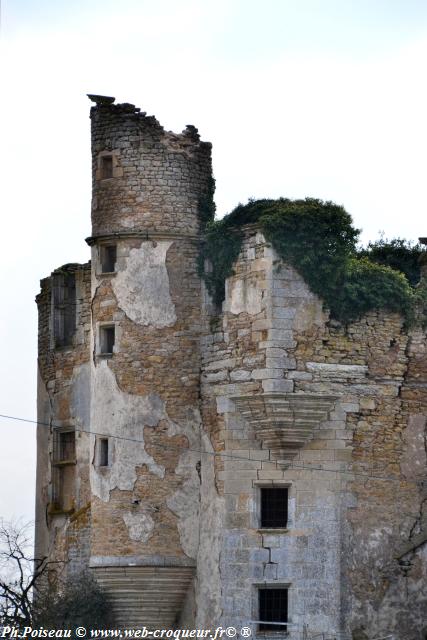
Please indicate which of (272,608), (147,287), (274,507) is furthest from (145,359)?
(272,608)

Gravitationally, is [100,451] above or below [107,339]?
below

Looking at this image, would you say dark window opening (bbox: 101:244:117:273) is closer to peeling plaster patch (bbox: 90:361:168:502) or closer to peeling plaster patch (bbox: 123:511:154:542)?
peeling plaster patch (bbox: 90:361:168:502)

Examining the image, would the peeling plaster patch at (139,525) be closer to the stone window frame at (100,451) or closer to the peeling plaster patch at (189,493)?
the peeling plaster patch at (189,493)

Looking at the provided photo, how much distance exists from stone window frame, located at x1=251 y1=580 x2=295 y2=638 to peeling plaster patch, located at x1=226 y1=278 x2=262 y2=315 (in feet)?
18.2

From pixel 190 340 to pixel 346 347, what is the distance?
345 centimetres

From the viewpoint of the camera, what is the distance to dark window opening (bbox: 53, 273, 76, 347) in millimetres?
51250

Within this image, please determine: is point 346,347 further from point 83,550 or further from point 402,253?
point 83,550

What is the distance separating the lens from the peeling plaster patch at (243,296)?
4550 cm

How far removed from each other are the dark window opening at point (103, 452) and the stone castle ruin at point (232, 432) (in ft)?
0.16

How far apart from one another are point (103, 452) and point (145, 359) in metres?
2.20

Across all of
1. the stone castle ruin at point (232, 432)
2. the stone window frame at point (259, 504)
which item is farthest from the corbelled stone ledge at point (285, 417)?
the stone window frame at point (259, 504)

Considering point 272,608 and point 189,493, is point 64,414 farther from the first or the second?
point 272,608

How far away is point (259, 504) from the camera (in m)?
45.4

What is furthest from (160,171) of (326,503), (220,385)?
(326,503)
